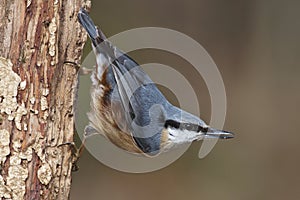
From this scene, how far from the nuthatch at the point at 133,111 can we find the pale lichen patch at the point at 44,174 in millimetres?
546

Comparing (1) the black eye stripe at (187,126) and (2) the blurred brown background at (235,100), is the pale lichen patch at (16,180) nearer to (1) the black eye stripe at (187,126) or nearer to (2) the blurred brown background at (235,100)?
(1) the black eye stripe at (187,126)

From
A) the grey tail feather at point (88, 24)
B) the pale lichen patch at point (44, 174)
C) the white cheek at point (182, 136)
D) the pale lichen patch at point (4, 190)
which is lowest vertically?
the pale lichen patch at point (4, 190)

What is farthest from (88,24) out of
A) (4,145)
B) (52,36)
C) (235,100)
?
(235,100)

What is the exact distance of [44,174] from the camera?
2.44 metres

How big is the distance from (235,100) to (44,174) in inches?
125

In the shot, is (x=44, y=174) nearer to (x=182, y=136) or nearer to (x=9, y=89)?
(x=9, y=89)

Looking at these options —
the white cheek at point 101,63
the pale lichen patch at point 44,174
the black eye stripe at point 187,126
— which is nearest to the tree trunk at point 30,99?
the pale lichen patch at point 44,174

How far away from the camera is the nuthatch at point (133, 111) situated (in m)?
2.83

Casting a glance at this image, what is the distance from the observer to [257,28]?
18.1ft

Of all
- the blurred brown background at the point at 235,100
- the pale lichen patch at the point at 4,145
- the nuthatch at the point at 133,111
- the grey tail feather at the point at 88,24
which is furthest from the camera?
the blurred brown background at the point at 235,100

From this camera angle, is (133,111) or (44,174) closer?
(44,174)

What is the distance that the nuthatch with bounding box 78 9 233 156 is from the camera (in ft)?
9.29

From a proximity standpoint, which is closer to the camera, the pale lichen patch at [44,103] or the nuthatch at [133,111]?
the pale lichen patch at [44,103]

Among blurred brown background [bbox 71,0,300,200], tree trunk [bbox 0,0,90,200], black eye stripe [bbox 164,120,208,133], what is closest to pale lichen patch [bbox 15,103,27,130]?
tree trunk [bbox 0,0,90,200]
